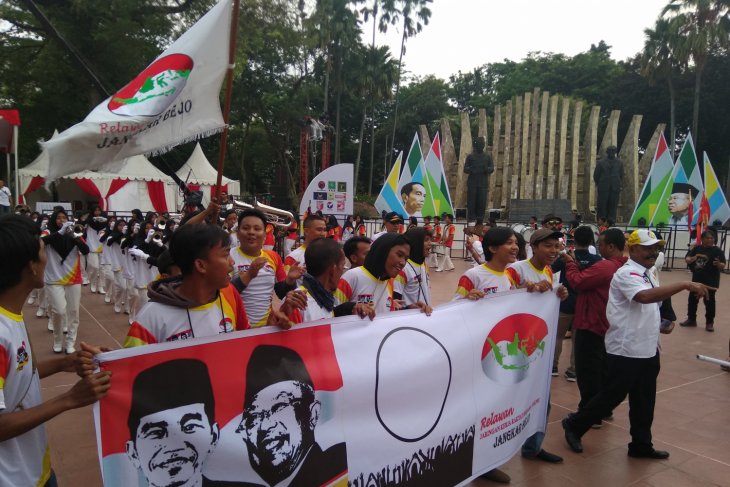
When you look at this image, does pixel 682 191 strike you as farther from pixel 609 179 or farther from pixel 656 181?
pixel 609 179

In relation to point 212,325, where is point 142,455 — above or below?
below

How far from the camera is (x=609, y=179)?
21.3 metres

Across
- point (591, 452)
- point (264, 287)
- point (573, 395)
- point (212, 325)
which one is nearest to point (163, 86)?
point (264, 287)

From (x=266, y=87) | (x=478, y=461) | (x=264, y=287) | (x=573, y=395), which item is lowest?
(x=573, y=395)

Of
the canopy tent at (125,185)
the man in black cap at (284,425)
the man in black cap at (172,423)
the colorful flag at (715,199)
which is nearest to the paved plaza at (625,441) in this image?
the man in black cap at (284,425)

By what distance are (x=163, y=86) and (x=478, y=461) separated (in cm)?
338

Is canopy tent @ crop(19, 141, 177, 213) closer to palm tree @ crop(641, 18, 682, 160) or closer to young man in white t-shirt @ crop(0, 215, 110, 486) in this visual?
young man in white t-shirt @ crop(0, 215, 110, 486)

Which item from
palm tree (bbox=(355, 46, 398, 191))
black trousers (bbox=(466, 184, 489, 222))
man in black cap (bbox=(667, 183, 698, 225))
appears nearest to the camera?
man in black cap (bbox=(667, 183, 698, 225))

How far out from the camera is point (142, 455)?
2.11 meters

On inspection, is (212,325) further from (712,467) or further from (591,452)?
(712,467)

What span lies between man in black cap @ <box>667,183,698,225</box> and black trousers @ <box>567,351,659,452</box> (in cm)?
1542

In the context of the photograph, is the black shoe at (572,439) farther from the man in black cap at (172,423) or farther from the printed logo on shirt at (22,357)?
the printed logo on shirt at (22,357)

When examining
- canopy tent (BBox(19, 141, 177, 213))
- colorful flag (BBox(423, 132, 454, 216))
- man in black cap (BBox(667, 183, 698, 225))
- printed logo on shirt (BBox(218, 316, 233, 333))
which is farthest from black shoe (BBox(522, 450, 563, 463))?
canopy tent (BBox(19, 141, 177, 213))

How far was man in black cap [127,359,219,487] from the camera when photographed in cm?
212
